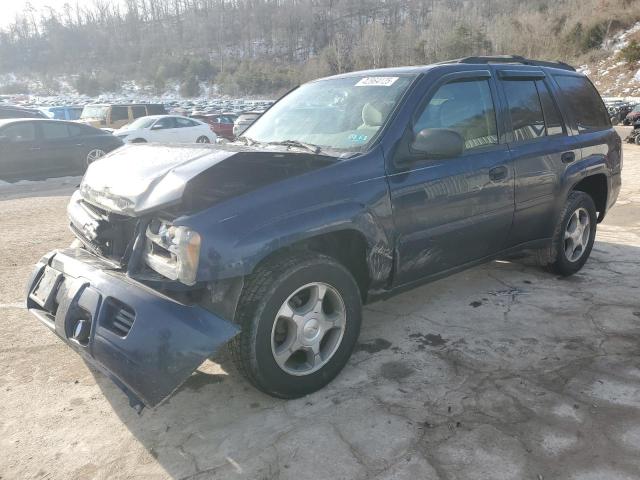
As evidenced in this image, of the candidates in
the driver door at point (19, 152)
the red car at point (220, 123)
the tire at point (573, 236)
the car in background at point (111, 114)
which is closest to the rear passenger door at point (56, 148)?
the driver door at point (19, 152)

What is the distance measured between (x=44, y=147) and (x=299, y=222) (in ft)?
34.0

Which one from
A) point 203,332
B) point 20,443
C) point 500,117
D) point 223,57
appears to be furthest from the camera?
point 223,57

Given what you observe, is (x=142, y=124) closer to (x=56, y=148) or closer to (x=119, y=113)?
(x=119, y=113)

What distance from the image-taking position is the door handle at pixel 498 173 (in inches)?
146

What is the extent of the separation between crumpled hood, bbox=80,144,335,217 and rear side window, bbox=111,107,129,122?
59.7ft

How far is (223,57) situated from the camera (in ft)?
346

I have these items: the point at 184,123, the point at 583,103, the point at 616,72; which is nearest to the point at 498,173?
the point at 583,103

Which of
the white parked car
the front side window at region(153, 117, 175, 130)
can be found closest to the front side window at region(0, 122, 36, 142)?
the white parked car

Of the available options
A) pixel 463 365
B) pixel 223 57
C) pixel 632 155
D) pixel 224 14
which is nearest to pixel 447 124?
pixel 463 365

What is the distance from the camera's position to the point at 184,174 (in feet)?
8.31

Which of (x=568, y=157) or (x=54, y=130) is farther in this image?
(x=54, y=130)

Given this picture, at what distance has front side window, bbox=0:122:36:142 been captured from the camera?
10.5 m

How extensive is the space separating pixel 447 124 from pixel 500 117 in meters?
0.62

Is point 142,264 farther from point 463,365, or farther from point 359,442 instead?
point 463,365
